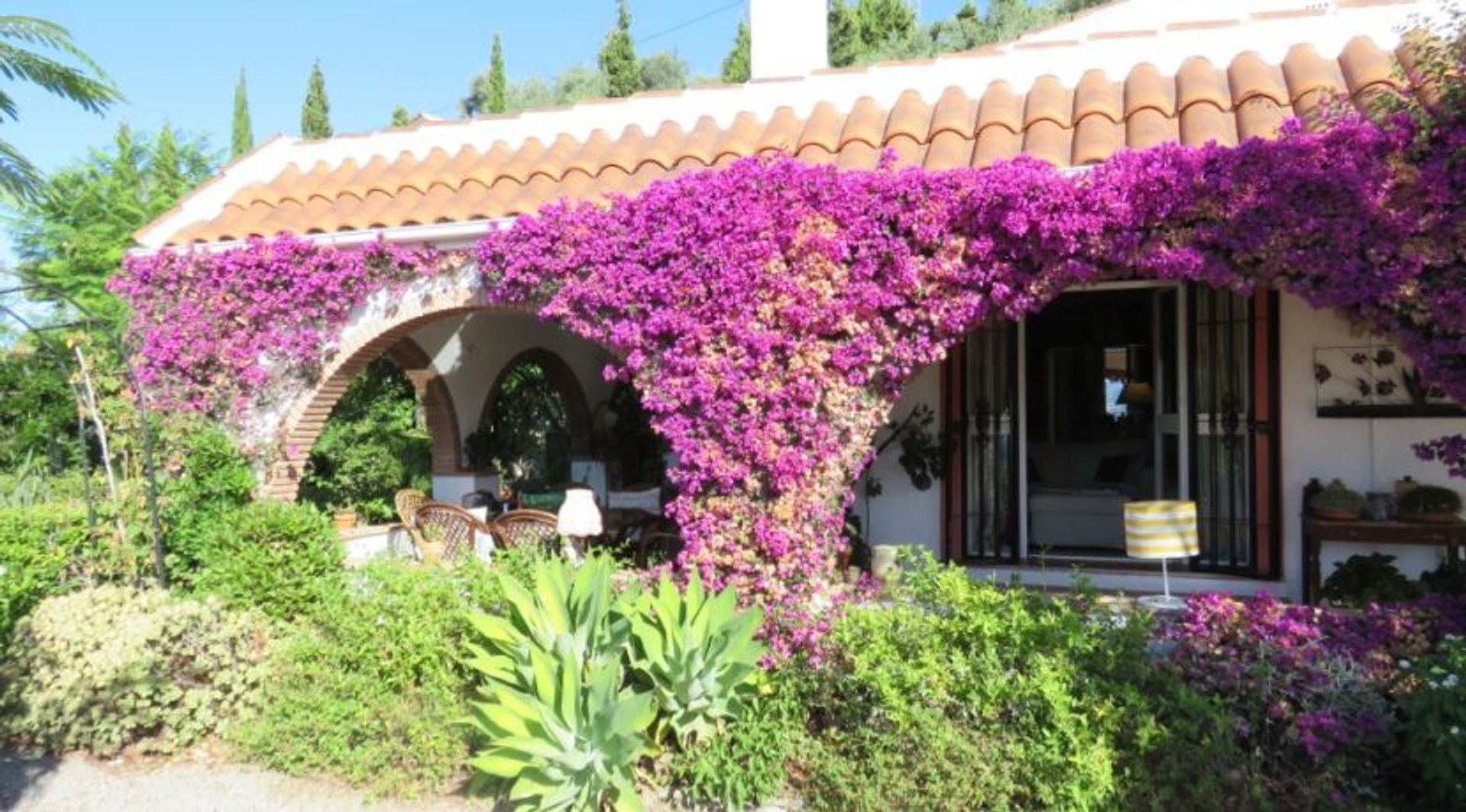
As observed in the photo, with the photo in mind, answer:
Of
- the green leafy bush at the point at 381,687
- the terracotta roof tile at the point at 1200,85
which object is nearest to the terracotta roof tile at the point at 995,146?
the terracotta roof tile at the point at 1200,85

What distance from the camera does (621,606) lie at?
15.0 feet

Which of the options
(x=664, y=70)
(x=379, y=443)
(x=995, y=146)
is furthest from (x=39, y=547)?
(x=664, y=70)

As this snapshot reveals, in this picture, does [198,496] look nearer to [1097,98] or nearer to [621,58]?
[1097,98]

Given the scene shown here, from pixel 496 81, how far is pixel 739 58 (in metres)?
10.2

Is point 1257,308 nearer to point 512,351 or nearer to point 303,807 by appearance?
point 303,807

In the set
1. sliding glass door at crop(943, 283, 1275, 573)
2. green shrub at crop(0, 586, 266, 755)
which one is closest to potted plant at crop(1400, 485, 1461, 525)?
sliding glass door at crop(943, 283, 1275, 573)

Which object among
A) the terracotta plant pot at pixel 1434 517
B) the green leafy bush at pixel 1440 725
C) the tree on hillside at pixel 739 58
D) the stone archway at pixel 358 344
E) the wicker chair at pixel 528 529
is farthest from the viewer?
the tree on hillside at pixel 739 58

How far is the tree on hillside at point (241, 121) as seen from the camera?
26156 millimetres

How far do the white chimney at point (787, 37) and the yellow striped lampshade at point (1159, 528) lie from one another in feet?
14.6

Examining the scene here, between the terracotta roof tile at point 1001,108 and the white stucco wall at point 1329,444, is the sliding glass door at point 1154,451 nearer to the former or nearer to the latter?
the white stucco wall at point 1329,444

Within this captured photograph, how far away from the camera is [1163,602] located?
646 cm

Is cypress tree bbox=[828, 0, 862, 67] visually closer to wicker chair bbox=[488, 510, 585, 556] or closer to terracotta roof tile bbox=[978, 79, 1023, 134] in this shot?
terracotta roof tile bbox=[978, 79, 1023, 134]

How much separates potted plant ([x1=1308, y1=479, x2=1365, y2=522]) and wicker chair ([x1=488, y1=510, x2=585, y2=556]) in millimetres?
5432

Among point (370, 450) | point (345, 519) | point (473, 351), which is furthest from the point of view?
point (370, 450)
